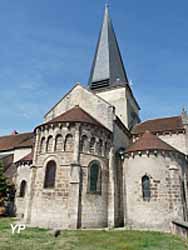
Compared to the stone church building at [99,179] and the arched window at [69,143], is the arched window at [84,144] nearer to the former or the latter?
the stone church building at [99,179]

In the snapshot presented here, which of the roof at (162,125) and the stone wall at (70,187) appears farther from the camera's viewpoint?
the roof at (162,125)

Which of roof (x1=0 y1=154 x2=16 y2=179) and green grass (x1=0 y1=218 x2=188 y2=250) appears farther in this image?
roof (x1=0 y1=154 x2=16 y2=179)

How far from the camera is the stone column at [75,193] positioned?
16094 millimetres

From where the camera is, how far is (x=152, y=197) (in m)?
18.1

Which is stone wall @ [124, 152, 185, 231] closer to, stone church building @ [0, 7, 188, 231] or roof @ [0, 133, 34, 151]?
stone church building @ [0, 7, 188, 231]

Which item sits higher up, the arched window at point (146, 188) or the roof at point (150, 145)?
the roof at point (150, 145)

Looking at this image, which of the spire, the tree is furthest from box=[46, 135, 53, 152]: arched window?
the spire

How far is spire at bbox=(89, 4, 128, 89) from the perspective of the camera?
30.9 metres

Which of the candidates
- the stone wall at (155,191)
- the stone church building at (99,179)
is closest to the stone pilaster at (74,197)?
the stone church building at (99,179)

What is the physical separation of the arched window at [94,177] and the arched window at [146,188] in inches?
138

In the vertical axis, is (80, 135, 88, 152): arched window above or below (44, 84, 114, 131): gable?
below

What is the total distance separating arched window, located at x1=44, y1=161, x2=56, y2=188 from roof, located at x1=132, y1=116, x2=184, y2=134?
463 inches

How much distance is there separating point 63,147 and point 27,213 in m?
5.36

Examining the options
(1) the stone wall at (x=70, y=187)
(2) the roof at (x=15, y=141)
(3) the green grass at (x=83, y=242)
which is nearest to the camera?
(3) the green grass at (x=83, y=242)
